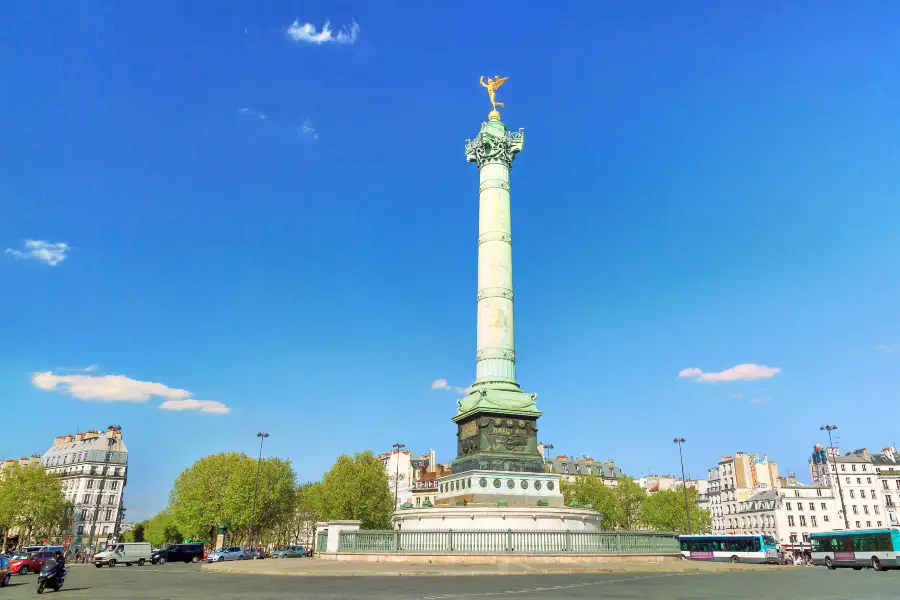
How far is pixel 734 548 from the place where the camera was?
143ft

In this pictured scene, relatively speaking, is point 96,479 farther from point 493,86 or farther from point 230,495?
point 493,86

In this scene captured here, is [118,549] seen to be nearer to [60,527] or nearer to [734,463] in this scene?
[60,527]

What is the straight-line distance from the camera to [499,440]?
3195 cm

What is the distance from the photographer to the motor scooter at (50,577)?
18234mm

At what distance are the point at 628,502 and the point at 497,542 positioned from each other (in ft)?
193

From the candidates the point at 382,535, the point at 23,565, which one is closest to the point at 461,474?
the point at 382,535

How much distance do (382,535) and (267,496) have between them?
43584 millimetres

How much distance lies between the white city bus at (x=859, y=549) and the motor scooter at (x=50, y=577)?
120ft

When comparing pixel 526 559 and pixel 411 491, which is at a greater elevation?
pixel 411 491

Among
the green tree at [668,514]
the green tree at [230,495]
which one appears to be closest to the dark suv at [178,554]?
the green tree at [230,495]

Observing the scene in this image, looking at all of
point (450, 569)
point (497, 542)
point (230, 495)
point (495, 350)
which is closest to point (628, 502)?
point (230, 495)

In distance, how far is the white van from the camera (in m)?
39.2

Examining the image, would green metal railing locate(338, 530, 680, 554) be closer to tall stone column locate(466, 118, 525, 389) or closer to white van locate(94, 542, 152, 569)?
tall stone column locate(466, 118, 525, 389)

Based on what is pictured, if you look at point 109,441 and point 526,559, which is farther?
point 109,441
